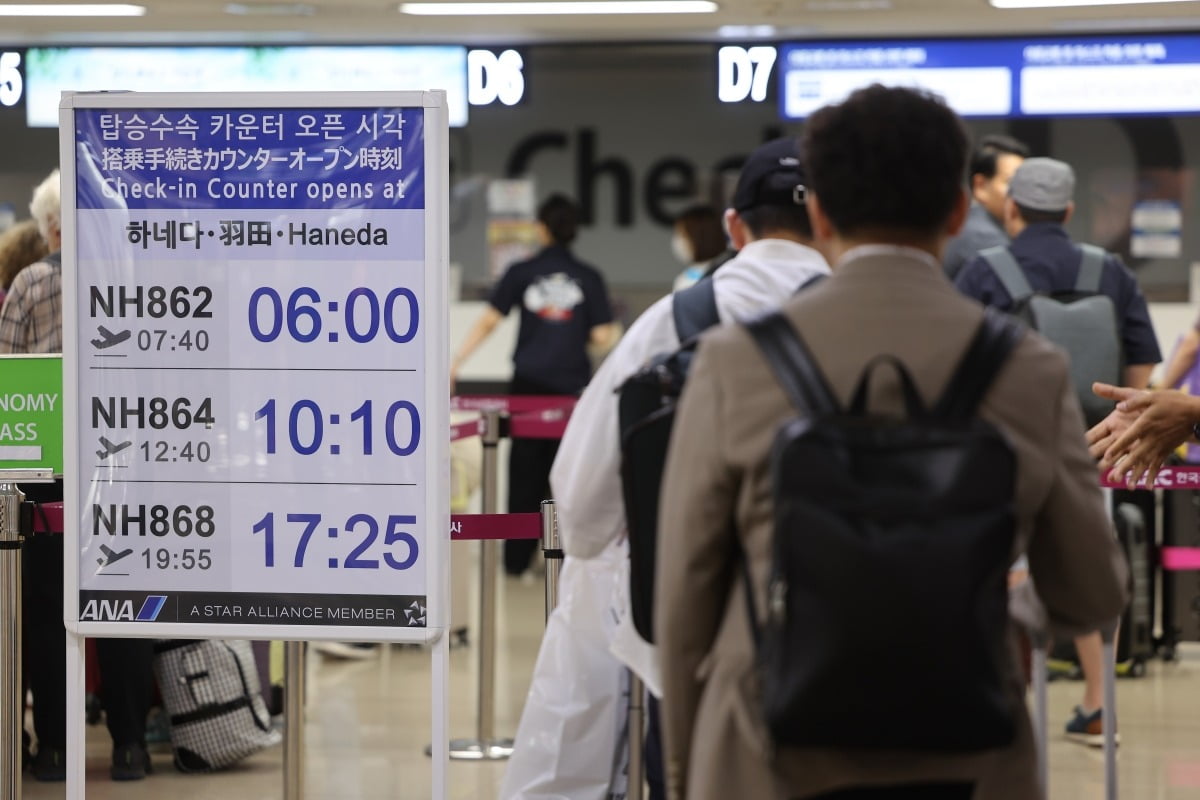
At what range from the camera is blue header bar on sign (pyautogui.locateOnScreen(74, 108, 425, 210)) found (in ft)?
10.9

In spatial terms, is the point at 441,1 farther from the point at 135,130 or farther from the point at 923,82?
the point at 135,130

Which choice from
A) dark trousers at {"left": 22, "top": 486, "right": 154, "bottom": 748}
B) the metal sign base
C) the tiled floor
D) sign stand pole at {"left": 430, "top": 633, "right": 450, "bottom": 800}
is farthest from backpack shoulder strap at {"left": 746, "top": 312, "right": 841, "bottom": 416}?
dark trousers at {"left": 22, "top": 486, "right": 154, "bottom": 748}

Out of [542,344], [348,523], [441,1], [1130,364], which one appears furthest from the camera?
[542,344]

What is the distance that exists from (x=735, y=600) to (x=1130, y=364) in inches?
143

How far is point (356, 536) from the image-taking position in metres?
3.35

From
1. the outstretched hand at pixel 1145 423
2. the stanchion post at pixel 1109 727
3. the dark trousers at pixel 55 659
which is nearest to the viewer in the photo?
the outstretched hand at pixel 1145 423

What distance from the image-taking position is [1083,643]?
539 cm

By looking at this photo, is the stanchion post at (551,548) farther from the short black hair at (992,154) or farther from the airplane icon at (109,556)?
the short black hair at (992,154)

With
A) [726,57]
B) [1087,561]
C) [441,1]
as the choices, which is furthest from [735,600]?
[726,57]

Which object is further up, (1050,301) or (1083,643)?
(1050,301)

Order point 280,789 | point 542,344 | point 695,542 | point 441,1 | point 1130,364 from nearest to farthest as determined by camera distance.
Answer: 1. point 695,542
2. point 280,789
3. point 1130,364
4. point 441,1
5. point 542,344

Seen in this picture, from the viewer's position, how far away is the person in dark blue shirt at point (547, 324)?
27.2 feet

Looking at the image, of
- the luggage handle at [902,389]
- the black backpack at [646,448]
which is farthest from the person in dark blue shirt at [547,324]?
the luggage handle at [902,389]

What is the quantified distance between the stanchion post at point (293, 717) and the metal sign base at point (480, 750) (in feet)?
4.16
